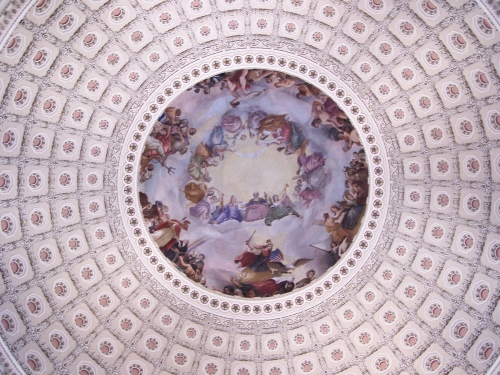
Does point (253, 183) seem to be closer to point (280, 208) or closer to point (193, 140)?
point (280, 208)

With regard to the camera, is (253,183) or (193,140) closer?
(193,140)

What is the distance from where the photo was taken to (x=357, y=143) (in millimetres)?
26031

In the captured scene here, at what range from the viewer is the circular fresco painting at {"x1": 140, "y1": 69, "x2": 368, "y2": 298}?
2630cm

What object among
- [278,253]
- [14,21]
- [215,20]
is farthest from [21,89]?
[278,253]

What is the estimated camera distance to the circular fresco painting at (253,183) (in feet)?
86.3

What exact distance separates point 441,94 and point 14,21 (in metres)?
14.6

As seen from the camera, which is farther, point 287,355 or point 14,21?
point 287,355

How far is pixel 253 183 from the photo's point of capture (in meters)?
28.5

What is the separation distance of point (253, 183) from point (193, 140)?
3.42 meters

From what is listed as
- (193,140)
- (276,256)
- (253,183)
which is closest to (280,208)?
(253,183)

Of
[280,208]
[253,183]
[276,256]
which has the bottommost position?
[276,256]

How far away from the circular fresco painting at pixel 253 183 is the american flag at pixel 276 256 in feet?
0.15

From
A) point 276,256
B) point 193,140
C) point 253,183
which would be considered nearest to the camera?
point 193,140

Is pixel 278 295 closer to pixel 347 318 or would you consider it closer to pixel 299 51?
pixel 347 318
